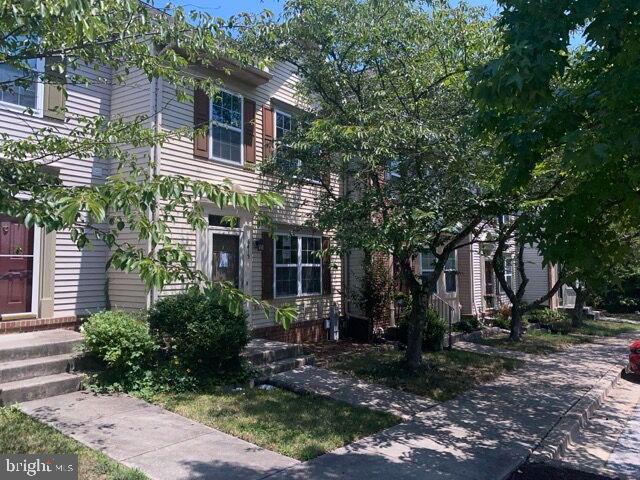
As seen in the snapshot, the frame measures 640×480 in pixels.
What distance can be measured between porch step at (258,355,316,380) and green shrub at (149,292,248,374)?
0.57 meters

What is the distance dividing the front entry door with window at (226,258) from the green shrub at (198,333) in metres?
2.40

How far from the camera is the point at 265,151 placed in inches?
473

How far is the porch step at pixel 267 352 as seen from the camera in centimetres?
902

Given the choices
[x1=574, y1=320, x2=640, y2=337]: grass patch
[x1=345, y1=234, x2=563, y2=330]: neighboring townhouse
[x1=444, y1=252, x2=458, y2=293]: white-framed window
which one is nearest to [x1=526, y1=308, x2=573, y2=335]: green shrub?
[x1=574, y1=320, x2=640, y2=337]: grass patch

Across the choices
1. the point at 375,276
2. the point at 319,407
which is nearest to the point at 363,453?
the point at 319,407

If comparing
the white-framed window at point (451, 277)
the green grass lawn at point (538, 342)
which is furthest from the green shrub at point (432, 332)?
the white-framed window at point (451, 277)

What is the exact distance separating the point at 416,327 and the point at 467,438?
129 inches

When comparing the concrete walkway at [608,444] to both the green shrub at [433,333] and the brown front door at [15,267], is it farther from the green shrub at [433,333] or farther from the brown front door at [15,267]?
the brown front door at [15,267]

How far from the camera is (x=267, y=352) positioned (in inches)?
364

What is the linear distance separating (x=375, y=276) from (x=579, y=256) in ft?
32.0

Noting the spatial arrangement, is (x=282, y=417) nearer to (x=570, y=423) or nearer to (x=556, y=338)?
(x=570, y=423)

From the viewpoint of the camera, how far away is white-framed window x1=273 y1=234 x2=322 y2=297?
1234 cm

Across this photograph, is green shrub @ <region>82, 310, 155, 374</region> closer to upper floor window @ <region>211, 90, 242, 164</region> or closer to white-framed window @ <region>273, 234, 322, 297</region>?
upper floor window @ <region>211, 90, 242, 164</region>

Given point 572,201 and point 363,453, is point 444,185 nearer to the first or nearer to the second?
point 572,201
